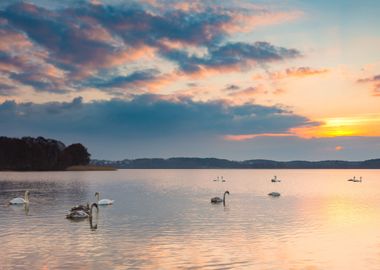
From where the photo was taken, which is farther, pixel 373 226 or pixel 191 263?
pixel 373 226

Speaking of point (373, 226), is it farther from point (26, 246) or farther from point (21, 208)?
point (21, 208)

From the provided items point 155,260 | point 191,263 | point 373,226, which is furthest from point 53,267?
point 373,226

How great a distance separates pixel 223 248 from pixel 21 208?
37215 mm

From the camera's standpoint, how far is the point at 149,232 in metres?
42.5

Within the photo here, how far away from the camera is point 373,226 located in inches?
1967

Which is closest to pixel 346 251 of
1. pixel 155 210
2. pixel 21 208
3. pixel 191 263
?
pixel 191 263

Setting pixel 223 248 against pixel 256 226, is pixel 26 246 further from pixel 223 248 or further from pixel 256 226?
pixel 256 226

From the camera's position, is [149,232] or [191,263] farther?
[149,232]

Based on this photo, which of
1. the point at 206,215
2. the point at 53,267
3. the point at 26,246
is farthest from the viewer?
the point at 206,215

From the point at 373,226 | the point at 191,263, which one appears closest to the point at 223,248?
the point at 191,263

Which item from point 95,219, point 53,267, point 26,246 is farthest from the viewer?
point 95,219

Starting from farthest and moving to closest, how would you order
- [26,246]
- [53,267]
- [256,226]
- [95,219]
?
[95,219] → [256,226] → [26,246] → [53,267]

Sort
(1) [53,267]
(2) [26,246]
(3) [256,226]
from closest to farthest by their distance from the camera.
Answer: (1) [53,267], (2) [26,246], (3) [256,226]

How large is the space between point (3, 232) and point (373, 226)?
3590cm
